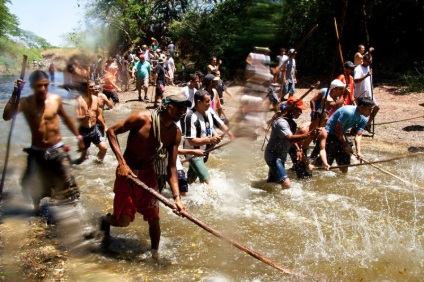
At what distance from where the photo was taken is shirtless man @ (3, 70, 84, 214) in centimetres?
409

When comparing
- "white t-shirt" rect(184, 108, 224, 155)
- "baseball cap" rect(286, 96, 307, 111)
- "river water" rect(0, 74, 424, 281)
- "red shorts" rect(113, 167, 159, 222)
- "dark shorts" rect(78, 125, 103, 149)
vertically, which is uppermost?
"baseball cap" rect(286, 96, 307, 111)

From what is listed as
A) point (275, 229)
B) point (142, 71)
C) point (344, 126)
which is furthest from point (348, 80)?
point (142, 71)

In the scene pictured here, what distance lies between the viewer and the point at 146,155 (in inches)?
149

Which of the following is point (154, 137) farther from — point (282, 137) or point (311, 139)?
point (311, 139)

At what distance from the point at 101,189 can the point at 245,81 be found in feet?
12.2

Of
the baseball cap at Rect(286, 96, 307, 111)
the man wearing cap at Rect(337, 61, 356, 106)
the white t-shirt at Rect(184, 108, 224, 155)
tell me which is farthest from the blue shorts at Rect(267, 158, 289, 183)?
the man wearing cap at Rect(337, 61, 356, 106)

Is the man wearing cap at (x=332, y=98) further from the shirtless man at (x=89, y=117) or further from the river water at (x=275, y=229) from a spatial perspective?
the shirtless man at (x=89, y=117)

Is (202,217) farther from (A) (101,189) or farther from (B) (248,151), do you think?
(B) (248,151)

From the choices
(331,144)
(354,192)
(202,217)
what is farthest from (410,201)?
(202,217)

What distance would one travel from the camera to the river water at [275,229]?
152 inches

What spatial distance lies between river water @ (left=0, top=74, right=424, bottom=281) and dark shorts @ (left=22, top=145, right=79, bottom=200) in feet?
2.50

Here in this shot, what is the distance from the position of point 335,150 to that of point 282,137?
1426 millimetres

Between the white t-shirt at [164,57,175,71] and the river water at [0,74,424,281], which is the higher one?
the white t-shirt at [164,57,175,71]

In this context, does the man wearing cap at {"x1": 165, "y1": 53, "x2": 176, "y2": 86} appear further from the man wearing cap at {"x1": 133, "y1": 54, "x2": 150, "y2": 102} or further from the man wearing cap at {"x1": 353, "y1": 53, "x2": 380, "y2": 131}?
the man wearing cap at {"x1": 353, "y1": 53, "x2": 380, "y2": 131}
